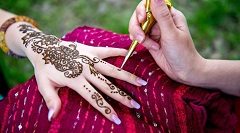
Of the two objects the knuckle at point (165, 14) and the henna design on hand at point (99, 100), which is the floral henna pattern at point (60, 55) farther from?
the knuckle at point (165, 14)

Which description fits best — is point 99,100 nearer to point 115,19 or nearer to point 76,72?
point 76,72

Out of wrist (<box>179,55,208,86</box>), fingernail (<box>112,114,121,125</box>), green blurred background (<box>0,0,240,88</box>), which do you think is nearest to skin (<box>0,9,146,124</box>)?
fingernail (<box>112,114,121,125</box>)

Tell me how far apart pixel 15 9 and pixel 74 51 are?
127cm

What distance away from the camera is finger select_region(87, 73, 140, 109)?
778 millimetres

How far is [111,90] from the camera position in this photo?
2.59 ft

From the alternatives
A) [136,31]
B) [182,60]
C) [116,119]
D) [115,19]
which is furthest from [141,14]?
[115,19]

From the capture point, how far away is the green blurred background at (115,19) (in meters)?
1.71

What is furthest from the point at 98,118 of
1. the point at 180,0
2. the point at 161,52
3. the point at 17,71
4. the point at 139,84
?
the point at 180,0

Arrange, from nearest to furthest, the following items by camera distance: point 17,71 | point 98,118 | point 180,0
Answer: point 98,118, point 17,71, point 180,0

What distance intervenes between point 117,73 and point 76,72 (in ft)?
0.35

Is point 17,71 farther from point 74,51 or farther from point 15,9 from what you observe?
point 74,51

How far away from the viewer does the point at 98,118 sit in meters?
0.74

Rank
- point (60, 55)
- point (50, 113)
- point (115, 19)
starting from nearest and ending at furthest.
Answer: point (50, 113), point (60, 55), point (115, 19)

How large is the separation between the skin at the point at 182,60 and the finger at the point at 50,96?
26 centimetres
